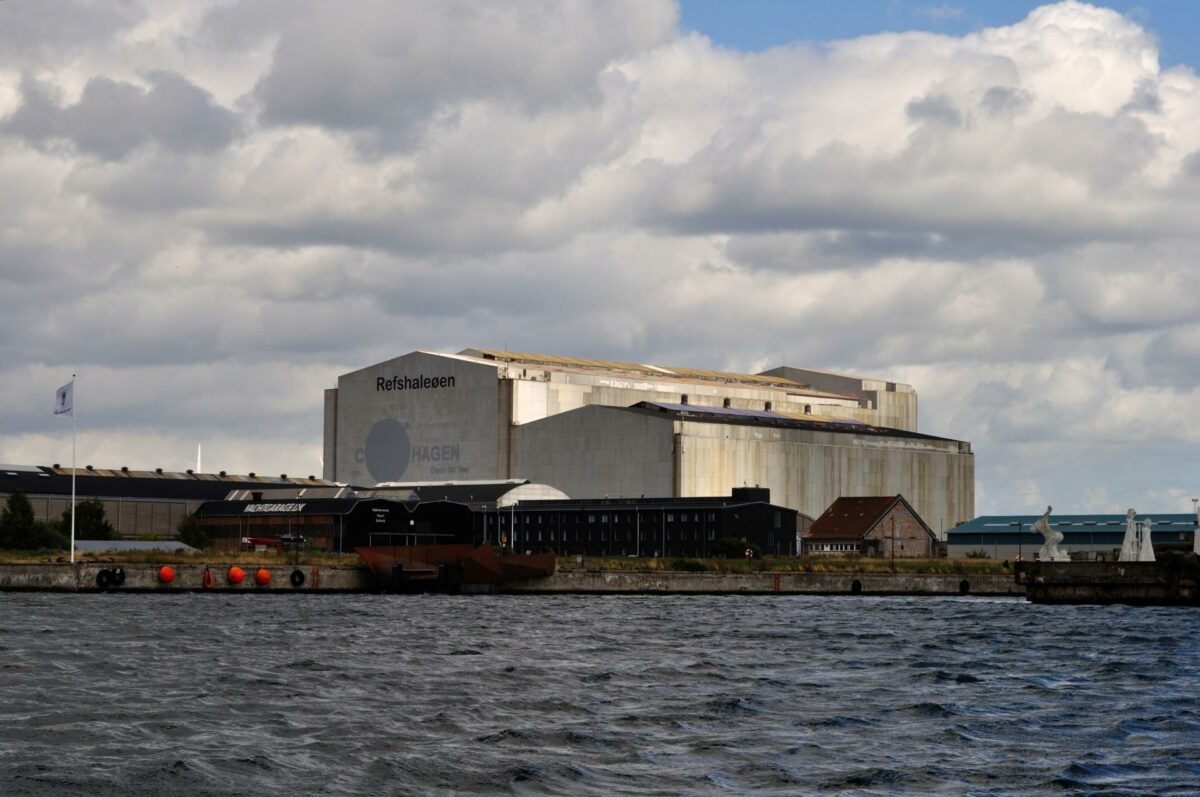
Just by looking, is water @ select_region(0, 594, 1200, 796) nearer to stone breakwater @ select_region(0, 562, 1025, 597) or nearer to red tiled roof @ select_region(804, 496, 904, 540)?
stone breakwater @ select_region(0, 562, 1025, 597)

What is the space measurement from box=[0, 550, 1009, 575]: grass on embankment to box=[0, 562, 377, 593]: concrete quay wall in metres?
4.14

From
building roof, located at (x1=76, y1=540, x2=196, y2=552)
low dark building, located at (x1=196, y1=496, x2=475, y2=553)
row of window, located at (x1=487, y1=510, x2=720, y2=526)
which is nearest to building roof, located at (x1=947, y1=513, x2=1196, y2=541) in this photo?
row of window, located at (x1=487, y1=510, x2=720, y2=526)

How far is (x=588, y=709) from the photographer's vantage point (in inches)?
1506

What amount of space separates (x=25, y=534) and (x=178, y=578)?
48787mm

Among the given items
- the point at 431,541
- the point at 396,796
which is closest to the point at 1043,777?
the point at 396,796

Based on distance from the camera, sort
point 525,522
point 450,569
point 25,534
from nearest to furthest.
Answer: point 450,569 < point 25,534 < point 525,522

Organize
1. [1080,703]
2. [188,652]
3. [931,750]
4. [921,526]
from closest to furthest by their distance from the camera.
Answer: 1. [931,750]
2. [1080,703]
3. [188,652]
4. [921,526]

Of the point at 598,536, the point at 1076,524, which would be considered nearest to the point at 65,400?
the point at 598,536

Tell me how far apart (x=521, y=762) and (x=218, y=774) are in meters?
4.99

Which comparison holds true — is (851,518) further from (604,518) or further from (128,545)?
(128,545)

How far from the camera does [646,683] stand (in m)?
44.5

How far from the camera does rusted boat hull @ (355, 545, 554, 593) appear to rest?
11294 cm

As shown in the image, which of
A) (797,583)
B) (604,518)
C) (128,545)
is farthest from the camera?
(604,518)

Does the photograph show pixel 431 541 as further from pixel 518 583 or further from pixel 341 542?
pixel 518 583
